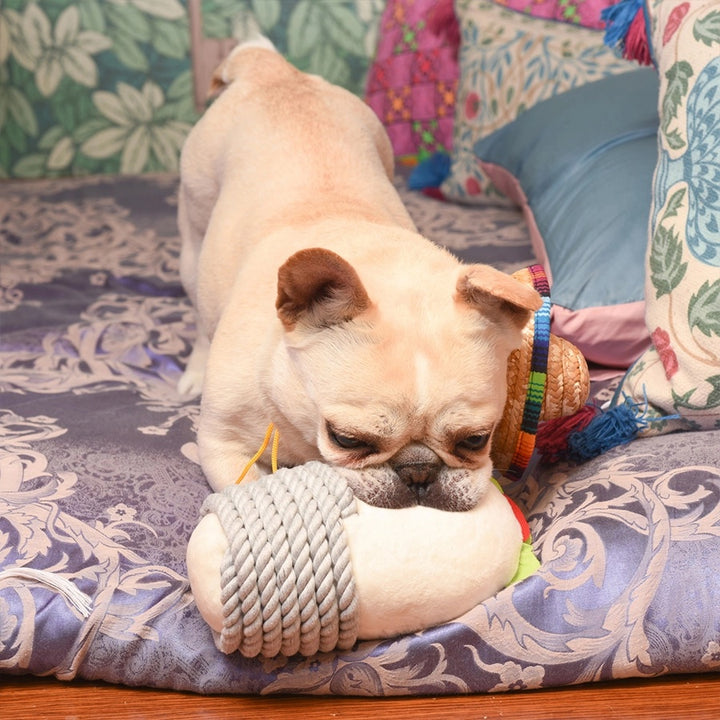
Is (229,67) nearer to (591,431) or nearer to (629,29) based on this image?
(629,29)

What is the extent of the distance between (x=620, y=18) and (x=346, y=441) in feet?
4.01

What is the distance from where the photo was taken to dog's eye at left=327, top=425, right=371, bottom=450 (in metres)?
1.42

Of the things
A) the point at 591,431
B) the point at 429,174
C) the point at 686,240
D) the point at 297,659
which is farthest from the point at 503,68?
the point at 297,659

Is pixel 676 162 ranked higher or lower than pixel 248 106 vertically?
higher

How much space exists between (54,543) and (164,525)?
175 millimetres

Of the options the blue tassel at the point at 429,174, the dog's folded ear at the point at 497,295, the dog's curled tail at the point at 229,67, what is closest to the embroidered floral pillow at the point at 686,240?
the dog's folded ear at the point at 497,295

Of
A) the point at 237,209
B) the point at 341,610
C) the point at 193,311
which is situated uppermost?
the point at 237,209

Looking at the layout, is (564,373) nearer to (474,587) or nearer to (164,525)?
(474,587)

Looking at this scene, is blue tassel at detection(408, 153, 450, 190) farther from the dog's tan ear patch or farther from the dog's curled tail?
the dog's tan ear patch

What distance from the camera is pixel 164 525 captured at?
1.57 m

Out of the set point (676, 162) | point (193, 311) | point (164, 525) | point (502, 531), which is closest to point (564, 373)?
point (502, 531)

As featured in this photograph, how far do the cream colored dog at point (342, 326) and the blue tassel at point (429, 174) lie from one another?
1.46 metres

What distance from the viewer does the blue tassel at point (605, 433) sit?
1.72 metres

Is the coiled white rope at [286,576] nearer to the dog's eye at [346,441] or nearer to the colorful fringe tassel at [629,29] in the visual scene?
the dog's eye at [346,441]
